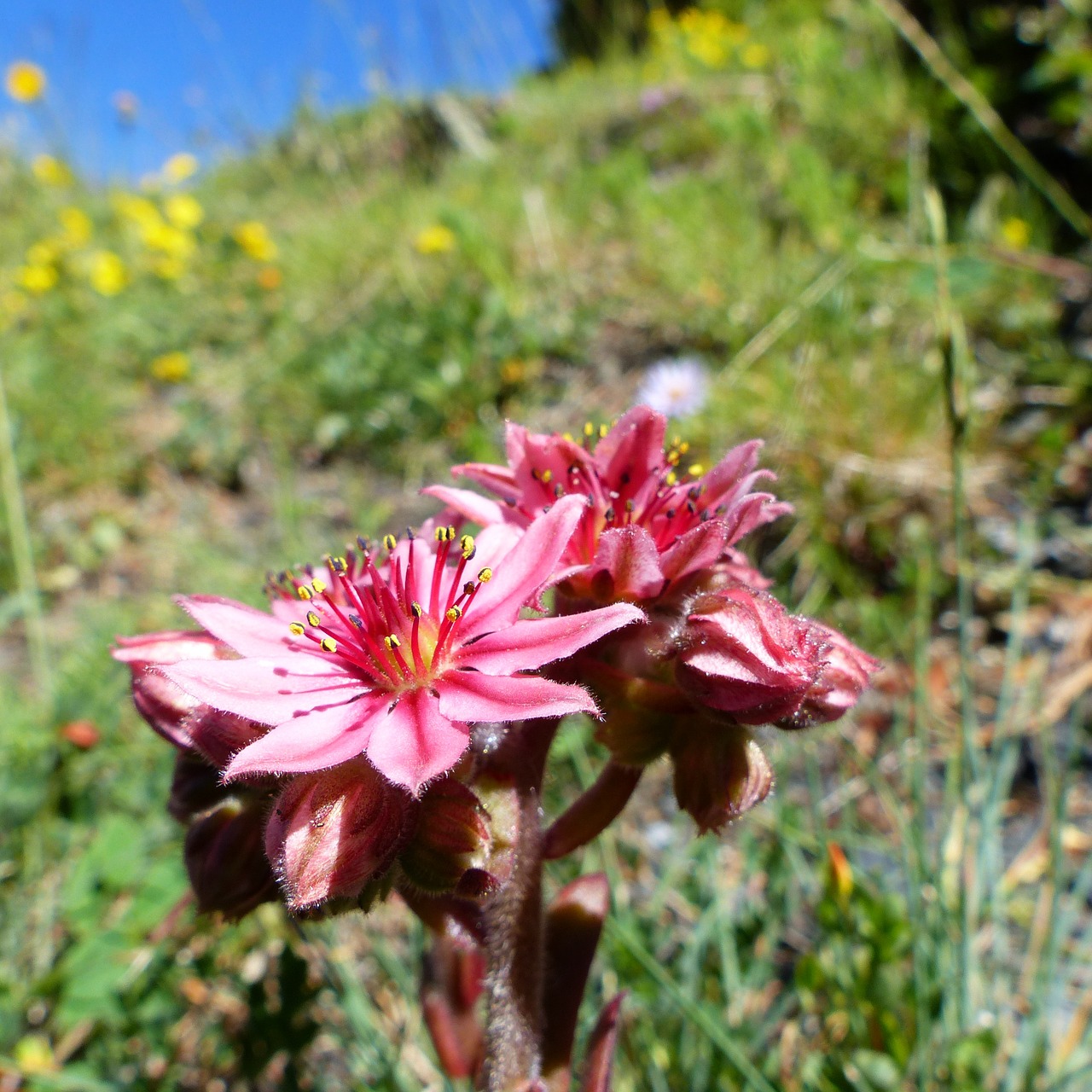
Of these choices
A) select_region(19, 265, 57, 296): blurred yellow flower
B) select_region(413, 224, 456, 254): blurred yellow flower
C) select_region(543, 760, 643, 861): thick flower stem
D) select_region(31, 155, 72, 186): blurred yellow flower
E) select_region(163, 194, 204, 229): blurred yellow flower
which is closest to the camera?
select_region(543, 760, 643, 861): thick flower stem

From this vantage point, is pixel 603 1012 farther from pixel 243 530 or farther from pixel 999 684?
pixel 243 530

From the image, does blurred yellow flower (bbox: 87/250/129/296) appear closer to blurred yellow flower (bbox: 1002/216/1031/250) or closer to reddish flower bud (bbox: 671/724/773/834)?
blurred yellow flower (bbox: 1002/216/1031/250)

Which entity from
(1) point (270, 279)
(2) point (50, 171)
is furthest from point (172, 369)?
(2) point (50, 171)

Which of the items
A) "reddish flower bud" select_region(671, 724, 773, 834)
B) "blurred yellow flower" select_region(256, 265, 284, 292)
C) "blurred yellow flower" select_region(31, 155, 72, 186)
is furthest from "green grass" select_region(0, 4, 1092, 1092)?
"blurred yellow flower" select_region(31, 155, 72, 186)

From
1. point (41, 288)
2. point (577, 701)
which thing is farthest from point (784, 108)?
point (577, 701)

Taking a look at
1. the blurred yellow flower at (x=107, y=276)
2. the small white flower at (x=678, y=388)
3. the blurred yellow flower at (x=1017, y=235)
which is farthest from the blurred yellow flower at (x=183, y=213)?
the blurred yellow flower at (x=1017, y=235)
